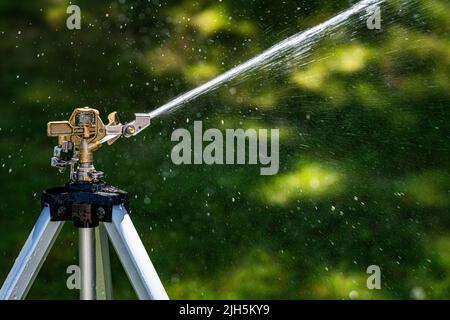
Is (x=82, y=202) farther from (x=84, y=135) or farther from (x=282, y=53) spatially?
(x=282, y=53)

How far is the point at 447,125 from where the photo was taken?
2.99 meters

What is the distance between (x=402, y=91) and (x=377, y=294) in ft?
2.55

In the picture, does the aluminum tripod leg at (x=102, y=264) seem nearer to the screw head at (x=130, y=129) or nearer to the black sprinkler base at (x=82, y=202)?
the black sprinkler base at (x=82, y=202)

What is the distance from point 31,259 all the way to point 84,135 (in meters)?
0.26

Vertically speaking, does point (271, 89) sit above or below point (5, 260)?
above

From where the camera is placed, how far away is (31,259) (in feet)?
4.96

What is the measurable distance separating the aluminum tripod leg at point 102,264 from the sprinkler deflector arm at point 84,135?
0.13 metres

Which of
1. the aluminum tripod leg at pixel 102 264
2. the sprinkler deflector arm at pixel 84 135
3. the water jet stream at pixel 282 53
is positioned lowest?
the aluminum tripod leg at pixel 102 264

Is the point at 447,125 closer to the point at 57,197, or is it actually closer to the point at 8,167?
the point at 8,167

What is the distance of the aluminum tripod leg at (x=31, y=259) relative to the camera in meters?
1.51

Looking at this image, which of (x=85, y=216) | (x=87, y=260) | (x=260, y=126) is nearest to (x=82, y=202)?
(x=85, y=216)

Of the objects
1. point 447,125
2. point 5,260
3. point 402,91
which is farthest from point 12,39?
point 447,125

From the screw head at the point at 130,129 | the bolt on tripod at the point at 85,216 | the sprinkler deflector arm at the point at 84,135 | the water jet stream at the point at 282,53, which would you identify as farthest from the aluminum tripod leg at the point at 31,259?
the water jet stream at the point at 282,53

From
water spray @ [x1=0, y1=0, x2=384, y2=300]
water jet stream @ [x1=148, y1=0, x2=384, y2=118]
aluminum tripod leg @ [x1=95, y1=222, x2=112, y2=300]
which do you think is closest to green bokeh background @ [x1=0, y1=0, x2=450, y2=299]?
water jet stream @ [x1=148, y1=0, x2=384, y2=118]
